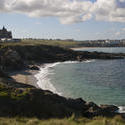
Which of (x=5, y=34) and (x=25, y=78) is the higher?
(x=5, y=34)

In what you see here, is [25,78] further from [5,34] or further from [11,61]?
[5,34]

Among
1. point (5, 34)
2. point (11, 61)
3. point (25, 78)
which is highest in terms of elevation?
point (5, 34)

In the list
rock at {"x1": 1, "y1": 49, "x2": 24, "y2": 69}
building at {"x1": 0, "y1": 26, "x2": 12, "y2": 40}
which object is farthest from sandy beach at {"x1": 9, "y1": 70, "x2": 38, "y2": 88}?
building at {"x1": 0, "y1": 26, "x2": 12, "y2": 40}

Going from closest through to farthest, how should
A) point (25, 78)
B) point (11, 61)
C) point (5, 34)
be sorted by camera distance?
point (25, 78) → point (11, 61) → point (5, 34)

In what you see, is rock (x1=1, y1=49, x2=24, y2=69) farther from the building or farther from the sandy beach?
the building

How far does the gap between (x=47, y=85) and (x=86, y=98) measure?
10.1m

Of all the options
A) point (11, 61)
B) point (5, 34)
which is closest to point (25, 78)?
point (11, 61)

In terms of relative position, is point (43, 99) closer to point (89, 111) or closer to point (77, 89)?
point (89, 111)

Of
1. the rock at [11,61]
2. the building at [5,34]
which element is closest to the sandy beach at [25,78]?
the rock at [11,61]

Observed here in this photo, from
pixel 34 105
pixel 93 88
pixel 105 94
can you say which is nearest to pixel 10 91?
pixel 34 105

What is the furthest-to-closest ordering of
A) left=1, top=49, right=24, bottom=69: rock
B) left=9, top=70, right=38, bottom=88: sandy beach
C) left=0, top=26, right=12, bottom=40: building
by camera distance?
left=0, top=26, right=12, bottom=40: building
left=1, top=49, right=24, bottom=69: rock
left=9, top=70, right=38, bottom=88: sandy beach

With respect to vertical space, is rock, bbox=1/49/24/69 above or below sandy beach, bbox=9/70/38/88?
above

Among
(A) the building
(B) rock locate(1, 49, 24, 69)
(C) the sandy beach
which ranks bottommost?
(C) the sandy beach

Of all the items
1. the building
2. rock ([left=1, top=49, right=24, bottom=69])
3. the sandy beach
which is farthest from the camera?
the building
